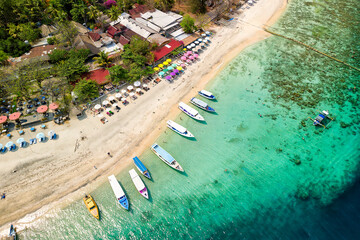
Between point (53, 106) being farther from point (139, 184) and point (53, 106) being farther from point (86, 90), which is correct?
point (139, 184)

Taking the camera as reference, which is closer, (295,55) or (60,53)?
(60,53)

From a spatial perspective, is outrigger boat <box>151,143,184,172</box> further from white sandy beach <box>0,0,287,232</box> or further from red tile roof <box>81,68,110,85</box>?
red tile roof <box>81,68,110,85</box>

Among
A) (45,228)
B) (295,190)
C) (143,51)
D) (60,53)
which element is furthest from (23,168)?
(295,190)

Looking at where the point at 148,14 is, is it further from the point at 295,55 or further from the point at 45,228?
the point at 45,228

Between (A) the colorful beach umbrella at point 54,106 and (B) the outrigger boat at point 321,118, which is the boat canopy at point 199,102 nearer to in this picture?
(B) the outrigger boat at point 321,118

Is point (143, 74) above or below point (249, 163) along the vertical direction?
above

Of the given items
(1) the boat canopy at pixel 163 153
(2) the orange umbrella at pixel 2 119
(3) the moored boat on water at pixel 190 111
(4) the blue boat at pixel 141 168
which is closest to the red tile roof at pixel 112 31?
(3) the moored boat on water at pixel 190 111
